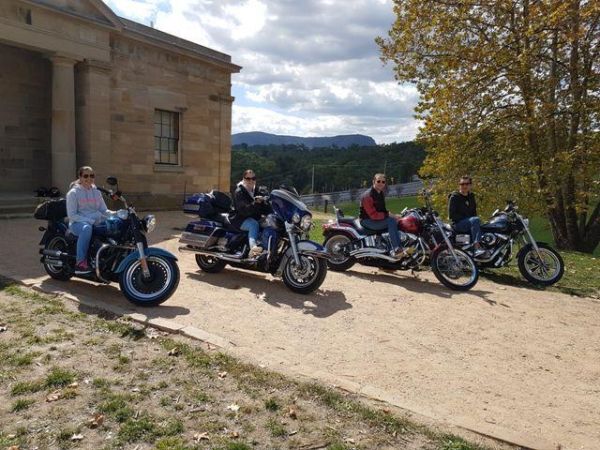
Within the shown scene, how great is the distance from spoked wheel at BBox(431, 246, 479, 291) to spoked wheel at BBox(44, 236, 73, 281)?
16.2ft

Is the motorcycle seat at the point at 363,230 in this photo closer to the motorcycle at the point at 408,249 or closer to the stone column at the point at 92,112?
the motorcycle at the point at 408,249

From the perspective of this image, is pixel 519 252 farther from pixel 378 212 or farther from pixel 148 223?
pixel 148 223

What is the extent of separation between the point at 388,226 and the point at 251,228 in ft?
7.18

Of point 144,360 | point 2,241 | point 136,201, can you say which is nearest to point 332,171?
point 136,201

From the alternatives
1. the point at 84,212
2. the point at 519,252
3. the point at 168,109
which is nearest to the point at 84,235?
the point at 84,212

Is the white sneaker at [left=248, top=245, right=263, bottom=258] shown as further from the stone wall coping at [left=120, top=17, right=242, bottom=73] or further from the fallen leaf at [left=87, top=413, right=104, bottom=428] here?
the stone wall coping at [left=120, top=17, right=242, bottom=73]

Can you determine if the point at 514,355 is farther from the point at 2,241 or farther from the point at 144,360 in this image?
the point at 2,241

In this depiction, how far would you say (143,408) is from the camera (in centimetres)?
331

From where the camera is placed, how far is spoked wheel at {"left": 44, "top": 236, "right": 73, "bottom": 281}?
6.27m

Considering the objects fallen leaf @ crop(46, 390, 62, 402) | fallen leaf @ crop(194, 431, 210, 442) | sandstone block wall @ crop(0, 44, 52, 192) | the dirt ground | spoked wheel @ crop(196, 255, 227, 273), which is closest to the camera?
fallen leaf @ crop(194, 431, 210, 442)

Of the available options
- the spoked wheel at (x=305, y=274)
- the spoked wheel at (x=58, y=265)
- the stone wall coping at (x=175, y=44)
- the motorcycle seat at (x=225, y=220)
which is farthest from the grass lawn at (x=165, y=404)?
the stone wall coping at (x=175, y=44)

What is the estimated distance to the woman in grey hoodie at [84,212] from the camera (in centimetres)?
598

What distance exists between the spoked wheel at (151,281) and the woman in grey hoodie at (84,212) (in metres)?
0.65

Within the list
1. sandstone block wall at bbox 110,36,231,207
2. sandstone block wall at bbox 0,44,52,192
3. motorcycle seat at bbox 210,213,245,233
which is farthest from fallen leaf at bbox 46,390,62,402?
sandstone block wall at bbox 0,44,52,192
